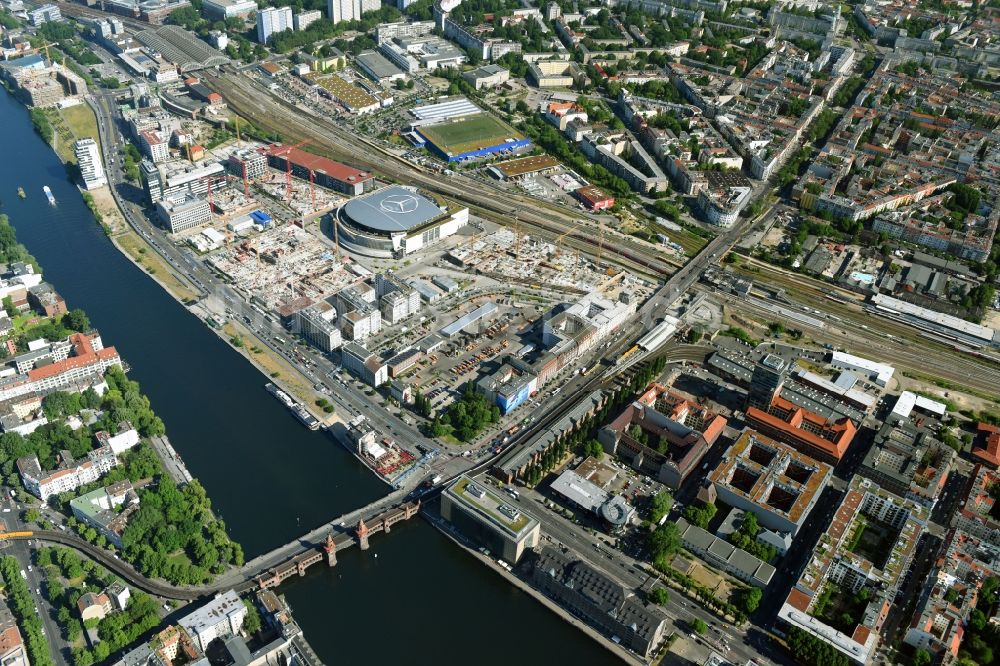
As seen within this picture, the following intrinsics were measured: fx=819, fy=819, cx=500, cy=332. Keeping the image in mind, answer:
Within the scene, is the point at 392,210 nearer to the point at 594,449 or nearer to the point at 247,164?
the point at 247,164

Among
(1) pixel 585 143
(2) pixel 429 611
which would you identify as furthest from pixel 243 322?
(1) pixel 585 143

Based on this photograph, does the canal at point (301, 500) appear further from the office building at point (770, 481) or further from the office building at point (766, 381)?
the office building at point (766, 381)

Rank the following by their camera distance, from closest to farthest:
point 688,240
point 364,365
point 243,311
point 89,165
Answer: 1. point 364,365
2. point 243,311
3. point 688,240
4. point 89,165

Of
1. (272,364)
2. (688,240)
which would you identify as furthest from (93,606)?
(688,240)

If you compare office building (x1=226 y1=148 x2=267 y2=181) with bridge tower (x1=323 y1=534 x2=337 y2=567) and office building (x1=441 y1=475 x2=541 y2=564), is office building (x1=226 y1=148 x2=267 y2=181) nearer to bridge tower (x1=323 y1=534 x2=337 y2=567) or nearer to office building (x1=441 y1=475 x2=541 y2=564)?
office building (x1=441 y1=475 x2=541 y2=564)

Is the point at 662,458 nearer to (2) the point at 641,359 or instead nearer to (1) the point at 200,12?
(2) the point at 641,359

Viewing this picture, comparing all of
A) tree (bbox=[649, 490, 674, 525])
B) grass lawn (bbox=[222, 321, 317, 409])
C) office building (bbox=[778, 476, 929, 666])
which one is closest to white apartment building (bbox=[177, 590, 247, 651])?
grass lawn (bbox=[222, 321, 317, 409])
